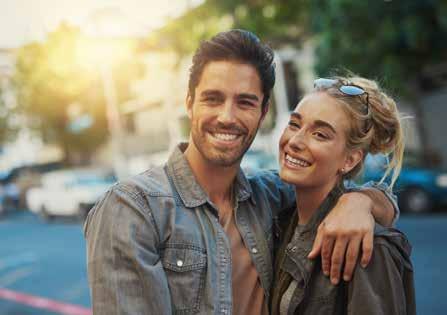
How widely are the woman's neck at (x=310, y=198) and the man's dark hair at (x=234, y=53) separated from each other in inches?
16.4

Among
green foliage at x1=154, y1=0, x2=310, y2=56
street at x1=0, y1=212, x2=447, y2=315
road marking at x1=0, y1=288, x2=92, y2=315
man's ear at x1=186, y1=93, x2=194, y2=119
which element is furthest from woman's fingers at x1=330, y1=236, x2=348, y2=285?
green foliage at x1=154, y1=0, x2=310, y2=56

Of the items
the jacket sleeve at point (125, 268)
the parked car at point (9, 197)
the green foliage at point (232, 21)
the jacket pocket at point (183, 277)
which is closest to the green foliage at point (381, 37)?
the green foliage at point (232, 21)

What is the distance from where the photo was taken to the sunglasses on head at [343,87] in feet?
7.56

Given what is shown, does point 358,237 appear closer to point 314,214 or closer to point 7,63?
Answer: point 314,214

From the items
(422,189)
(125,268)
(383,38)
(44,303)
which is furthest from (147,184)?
(383,38)

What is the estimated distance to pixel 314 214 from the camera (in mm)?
2312

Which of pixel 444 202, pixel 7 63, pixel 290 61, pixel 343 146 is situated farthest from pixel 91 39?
pixel 7 63

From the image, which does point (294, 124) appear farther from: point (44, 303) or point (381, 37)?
point (381, 37)

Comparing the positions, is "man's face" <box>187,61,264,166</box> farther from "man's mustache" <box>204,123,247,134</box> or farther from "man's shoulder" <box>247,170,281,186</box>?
"man's shoulder" <box>247,170,281,186</box>

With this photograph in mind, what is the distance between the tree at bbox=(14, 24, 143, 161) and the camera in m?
32.0

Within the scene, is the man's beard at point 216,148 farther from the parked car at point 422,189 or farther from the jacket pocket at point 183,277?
the parked car at point 422,189

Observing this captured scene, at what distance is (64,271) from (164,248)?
9.08m

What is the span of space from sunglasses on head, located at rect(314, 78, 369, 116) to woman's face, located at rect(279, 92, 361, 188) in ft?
0.18

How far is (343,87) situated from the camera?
2.33 meters
